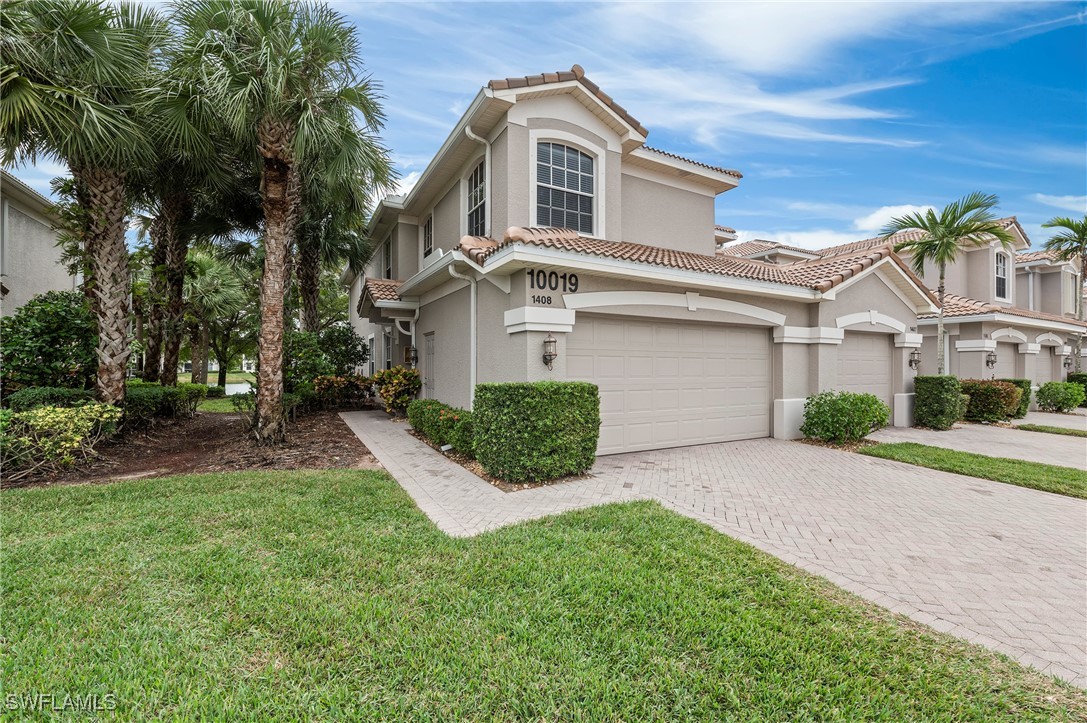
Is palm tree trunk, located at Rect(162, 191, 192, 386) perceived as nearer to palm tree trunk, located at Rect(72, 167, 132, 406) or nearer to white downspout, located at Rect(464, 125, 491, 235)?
palm tree trunk, located at Rect(72, 167, 132, 406)

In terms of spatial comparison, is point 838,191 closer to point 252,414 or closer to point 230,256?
point 252,414

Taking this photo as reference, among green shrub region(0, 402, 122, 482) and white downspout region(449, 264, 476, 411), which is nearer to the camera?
green shrub region(0, 402, 122, 482)

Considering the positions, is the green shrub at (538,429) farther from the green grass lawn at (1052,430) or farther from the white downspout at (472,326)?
the green grass lawn at (1052,430)

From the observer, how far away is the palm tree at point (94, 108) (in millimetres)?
7527

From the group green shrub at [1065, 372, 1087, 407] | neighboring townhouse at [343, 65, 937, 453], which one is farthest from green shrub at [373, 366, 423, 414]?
green shrub at [1065, 372, 1087, 407]

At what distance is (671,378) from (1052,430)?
465 inches

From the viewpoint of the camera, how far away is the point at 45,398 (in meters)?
8.61

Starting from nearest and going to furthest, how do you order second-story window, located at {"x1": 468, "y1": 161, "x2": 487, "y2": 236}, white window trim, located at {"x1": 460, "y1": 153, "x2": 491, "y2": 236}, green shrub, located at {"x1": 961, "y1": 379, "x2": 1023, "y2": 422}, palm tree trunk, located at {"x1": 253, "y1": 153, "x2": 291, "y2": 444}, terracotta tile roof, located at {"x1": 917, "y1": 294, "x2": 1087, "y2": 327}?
palm tree trunk, located at {"x1": 253, "y1": 153, "x2": 291, "y2": 444}
second-story window, located at {"x1": 468, "y1": 161, "x2": 487, "y2": 236}
white window trim, located at {"x1": 460, "y1": 153, "x2": 491, "y2": 236}
green shrub, located at {"x1": 961, "y1": 379, "x2": 1023, "y2": 422}
terracotta tile roof, located at {"x1": 917, "y1": 294, "x2": 1087, "y2": 327}

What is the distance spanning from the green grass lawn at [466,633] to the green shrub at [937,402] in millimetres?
11801

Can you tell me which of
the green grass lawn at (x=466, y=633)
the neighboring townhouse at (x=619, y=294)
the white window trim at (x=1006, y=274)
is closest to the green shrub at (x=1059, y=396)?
the white window trim at (x=1006, y=274)

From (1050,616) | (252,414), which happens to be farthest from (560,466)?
(252,414)

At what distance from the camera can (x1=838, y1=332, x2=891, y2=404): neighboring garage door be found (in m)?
12.1

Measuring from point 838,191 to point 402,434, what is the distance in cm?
1799

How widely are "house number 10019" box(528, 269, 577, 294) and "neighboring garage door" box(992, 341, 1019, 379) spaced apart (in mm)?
17595
